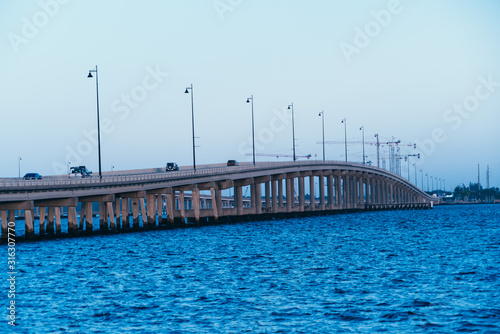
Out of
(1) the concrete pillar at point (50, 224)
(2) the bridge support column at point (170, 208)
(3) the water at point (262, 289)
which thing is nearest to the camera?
(3) the water at point (262, 289)

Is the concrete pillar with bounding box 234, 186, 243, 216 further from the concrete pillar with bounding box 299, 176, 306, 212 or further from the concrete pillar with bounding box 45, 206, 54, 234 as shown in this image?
the concrete pillar with bounding box 45, 206, 54, 234

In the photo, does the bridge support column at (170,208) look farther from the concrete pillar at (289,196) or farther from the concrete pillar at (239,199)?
the concrete pillar at (289,196)

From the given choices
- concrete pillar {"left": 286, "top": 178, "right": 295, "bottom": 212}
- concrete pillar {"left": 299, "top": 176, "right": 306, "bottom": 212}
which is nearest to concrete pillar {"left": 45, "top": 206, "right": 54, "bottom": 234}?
concrete pillar {"left": 286, "top": 178, "right": 295, "bottom": 212}

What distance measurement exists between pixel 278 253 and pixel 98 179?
3097cm

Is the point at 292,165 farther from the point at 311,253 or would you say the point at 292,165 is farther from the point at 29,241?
the point at 311,253

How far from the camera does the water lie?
28547 millimetres

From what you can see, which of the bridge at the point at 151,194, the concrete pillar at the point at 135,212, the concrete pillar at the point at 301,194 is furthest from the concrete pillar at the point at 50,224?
the concrete pillar at the point at 301,194

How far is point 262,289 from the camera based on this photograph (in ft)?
122

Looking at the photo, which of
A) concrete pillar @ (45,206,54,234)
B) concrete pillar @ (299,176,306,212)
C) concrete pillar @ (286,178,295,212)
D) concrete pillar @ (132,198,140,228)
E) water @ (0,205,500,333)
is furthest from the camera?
concrete pillar @ (299,176,306,212)

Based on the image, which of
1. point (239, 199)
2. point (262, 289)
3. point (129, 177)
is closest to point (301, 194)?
point (239, 199)

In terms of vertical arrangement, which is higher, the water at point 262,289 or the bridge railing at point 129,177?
the bridge railing at point 129,177

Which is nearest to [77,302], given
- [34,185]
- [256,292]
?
[256,292]

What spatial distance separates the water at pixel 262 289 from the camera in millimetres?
28547

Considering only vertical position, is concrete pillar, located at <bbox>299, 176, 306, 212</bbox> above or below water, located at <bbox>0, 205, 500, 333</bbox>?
above
